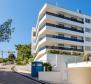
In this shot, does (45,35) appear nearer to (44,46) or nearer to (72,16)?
(44,46)

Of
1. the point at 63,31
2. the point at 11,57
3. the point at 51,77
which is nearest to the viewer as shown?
the point at 51,77

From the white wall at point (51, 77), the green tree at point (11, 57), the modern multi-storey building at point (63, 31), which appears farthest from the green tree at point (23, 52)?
the white wall at point (51, 77)

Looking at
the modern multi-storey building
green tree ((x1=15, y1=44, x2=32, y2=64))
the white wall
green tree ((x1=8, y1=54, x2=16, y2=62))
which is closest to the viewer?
the white wall

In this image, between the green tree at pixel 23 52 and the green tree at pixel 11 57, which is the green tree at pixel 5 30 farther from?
the green tree at pixel 11 57

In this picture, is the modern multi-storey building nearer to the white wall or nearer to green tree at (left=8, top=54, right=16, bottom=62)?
the white wall

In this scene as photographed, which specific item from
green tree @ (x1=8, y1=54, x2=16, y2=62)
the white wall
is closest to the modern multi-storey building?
the white wall

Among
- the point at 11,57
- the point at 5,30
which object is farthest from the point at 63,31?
the point at 11,57

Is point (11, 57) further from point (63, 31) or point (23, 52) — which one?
point (63, 31)

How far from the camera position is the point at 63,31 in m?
59.6

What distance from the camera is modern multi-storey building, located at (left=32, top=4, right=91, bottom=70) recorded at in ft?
187

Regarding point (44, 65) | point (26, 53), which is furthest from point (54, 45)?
point (26, 53)

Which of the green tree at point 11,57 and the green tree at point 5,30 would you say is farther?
the green tree at point 11,57

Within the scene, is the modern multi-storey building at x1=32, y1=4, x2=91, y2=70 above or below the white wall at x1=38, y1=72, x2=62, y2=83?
above

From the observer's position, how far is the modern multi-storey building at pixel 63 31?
5712cm
